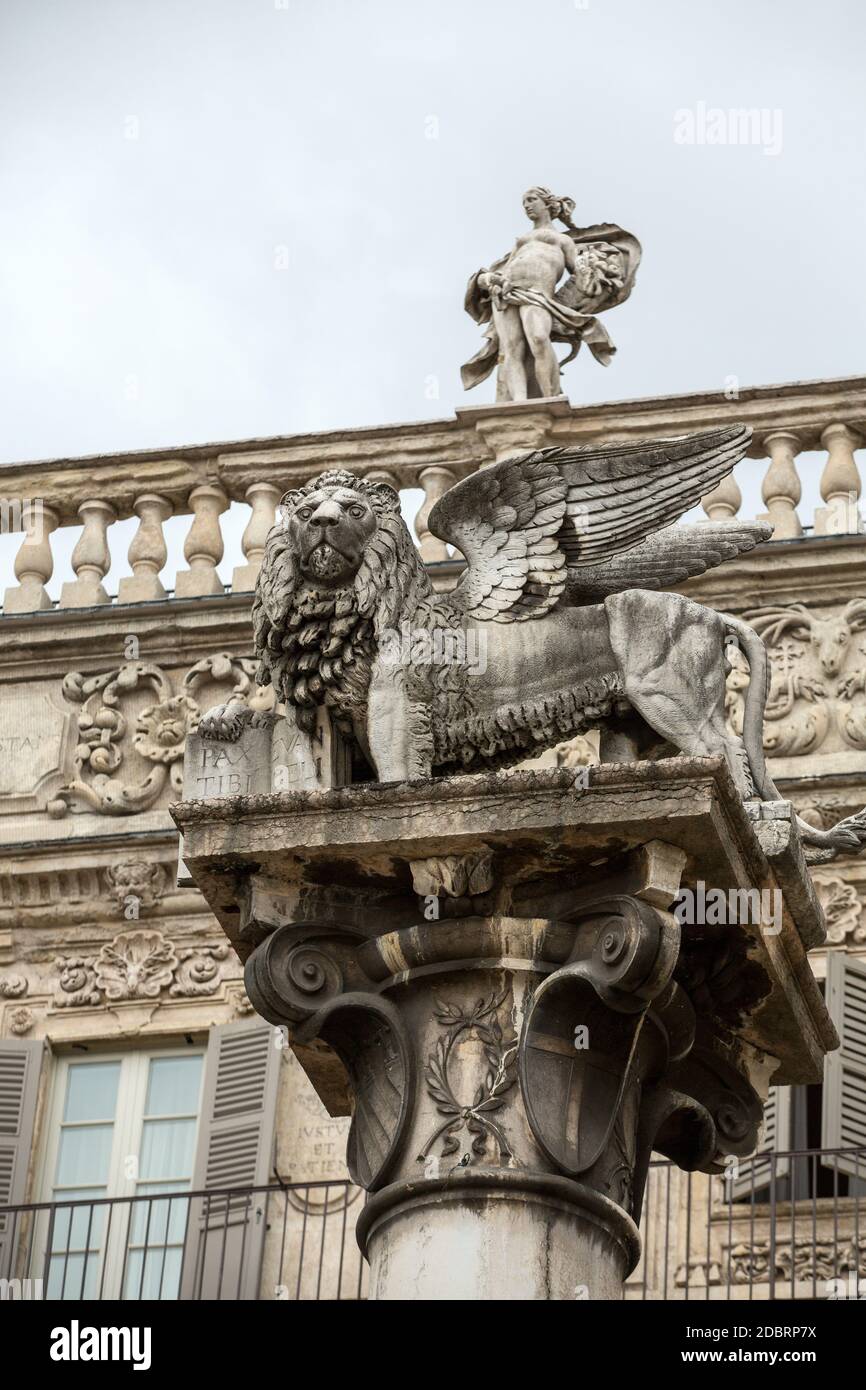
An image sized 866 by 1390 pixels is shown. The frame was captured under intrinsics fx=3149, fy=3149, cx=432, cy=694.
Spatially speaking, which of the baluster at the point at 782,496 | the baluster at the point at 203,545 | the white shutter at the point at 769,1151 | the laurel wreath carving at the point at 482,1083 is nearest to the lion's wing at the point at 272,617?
the laurel wreath carving at the point at 482,1083

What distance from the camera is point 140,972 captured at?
1834 centimetres

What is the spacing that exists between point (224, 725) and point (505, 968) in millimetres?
1512

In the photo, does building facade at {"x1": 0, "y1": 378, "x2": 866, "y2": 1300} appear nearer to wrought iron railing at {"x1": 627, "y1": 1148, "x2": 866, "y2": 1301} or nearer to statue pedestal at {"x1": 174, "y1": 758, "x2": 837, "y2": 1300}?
wrought iron railing at {"x1": 627, "y1": 1148, "x2": 866, "y2": 1301}

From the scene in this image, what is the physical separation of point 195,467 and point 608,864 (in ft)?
31.8

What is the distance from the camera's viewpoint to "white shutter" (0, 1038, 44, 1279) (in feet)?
59.3

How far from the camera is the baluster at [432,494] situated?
737 inches

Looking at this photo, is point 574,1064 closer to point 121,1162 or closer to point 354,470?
point 121,1162

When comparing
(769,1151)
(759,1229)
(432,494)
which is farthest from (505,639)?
(432,494)

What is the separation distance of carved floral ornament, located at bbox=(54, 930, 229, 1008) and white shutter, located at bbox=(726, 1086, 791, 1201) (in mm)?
3307

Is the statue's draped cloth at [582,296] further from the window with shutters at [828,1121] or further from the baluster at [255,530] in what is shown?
the window with shutters at [828,1121]
